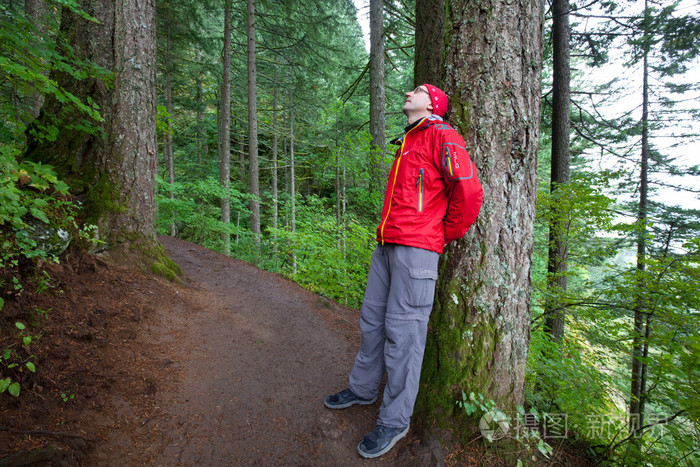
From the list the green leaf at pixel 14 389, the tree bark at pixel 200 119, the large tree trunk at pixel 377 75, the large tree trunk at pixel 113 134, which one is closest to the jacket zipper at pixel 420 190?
the green leaf at pixel 14 389

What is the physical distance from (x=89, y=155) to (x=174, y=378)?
304 cm

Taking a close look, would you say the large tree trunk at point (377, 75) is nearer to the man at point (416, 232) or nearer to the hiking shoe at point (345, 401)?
the man at point (416, 232)

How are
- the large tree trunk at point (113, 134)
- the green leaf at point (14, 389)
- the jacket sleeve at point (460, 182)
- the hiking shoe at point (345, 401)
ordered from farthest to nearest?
the large tree trunk at point (113, 134)
the hiking shoe at point (345, 401)
the jacket sleeve at point (460, 182)
the green leaf at point (14, 389)

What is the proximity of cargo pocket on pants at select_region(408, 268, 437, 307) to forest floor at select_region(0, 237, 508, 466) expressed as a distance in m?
0.94

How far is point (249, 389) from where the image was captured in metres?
2.61

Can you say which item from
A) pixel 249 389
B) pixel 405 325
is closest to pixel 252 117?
pixel 249 389

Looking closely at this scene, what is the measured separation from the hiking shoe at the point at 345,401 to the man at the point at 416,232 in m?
0.33

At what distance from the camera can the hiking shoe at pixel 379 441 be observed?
2014mm

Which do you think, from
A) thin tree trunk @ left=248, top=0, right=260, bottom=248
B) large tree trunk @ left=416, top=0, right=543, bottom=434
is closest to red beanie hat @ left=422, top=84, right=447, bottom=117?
large tree trunk @ left=416, top=0, right=543, bottom=434

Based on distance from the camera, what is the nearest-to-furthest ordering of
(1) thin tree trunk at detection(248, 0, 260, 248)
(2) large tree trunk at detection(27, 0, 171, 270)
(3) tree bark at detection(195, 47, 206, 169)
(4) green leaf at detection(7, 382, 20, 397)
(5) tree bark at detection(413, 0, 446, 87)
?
(4) green leaf at detection(7, 382, 20, 397) → (5) tree bark at detection(413, 0, 446, 87) → (2) large tree trunk at detection(27, 0, 171, 270) → (1) thin tree trunk at detection(248, 0, 260, 248) → (3) tree bark at detection(195, 47, 206, 169)

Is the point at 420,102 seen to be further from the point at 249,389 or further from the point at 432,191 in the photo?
the point at 249,389

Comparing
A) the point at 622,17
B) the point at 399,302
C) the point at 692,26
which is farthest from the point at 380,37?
the point at 399,302

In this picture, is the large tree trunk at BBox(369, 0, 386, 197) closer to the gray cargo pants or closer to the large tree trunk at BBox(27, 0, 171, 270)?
the large tree trunk at BBox(27, 0, 171, 270)

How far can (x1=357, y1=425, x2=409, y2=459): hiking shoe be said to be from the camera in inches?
79.3
